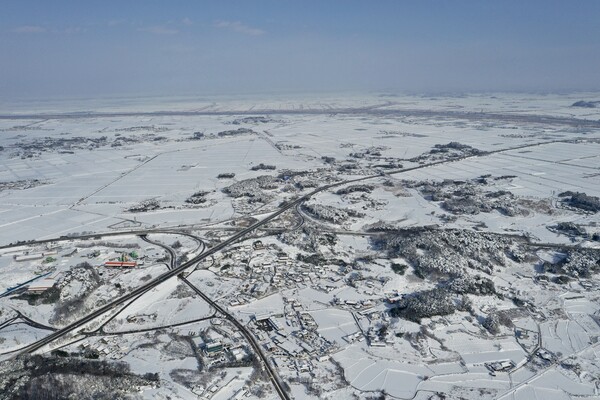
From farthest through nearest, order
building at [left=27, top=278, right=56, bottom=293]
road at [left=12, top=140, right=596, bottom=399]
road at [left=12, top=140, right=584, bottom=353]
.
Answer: building at [left=27, top=278, right=56, bottom=293] → road at [left=12, top=140, right=584, bottom=353] → road at [left=12, top=140, right=596, bottom=399]

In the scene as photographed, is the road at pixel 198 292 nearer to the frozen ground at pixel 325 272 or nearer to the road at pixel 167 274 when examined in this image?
the road at pixel 167 274

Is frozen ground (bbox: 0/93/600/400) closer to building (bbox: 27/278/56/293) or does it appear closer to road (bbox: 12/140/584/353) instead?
building (bbox: 27/278/56/293)

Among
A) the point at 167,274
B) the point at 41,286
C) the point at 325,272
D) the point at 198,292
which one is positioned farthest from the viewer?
the point at 167,274

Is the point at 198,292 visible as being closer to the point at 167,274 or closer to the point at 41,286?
the point at 167,274

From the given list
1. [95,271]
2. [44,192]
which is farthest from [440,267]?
[44,192]

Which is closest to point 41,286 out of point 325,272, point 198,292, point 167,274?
point 167,274

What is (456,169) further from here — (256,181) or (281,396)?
(281,396)

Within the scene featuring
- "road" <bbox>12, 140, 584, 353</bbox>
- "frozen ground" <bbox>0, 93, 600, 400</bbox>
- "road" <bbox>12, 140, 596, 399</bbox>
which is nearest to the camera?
"frozen ground" <bbox>0, 93, 600, 400</bbox>

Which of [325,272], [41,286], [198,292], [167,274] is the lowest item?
[198,292]

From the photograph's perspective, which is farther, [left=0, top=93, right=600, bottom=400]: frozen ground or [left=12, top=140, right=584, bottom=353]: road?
[left=12, top=140, right=584, bottom=353]: road

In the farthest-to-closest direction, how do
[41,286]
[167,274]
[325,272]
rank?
[167,274]
[325,272]
[41,286]

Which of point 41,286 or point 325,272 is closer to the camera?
point 41,286

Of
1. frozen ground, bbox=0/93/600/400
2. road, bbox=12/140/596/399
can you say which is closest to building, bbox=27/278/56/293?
frozen ground, bbox=0/93/600/400
